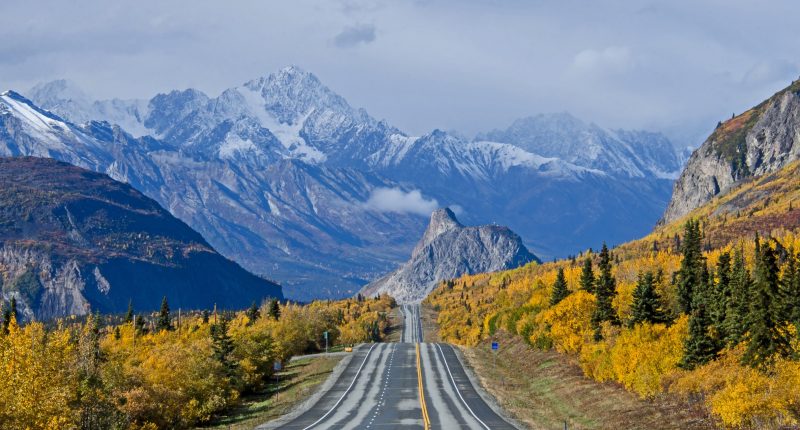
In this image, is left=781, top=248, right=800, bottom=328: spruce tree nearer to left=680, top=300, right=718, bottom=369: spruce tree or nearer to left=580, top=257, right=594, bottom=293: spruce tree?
left=680, top=300, right=718, bottom=369: spruce tree

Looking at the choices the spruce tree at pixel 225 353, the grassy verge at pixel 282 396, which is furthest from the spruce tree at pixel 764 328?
the spruce tree at pixel 225 353

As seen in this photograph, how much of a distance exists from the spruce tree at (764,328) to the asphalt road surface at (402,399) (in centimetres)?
2332

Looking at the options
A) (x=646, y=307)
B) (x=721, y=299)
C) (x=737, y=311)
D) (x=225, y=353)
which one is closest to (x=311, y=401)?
(x=225, y=353)

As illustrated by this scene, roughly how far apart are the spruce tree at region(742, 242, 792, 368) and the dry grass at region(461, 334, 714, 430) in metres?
8.08

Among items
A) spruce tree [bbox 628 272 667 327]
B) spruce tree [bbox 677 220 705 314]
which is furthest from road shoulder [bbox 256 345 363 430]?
spruce tree [bbox 677 220 705 314]

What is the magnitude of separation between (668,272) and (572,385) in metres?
88.7

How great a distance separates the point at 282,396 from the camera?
111125 mm

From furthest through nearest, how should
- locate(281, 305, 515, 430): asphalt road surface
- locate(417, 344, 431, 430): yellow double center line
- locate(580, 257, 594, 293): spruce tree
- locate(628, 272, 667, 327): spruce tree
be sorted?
1. locate(580, 257, 594, 293): spruce tree
2. locate(628, 272, 667, 327): spruce tree
3. locate(281, 305, 515, 430): asphalt road surface
4. locate(417, 344, 431, 430): yellow double center line

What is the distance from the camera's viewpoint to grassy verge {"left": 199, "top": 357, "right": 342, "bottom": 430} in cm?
9212

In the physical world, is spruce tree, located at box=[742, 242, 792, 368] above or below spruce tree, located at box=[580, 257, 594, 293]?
below

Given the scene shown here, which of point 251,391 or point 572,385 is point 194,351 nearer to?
point 251,391

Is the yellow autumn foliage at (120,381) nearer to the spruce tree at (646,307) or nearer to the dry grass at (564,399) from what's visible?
the dry grass at (564,399)

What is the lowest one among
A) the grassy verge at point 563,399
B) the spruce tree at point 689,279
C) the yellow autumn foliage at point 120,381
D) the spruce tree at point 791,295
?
the grassy verge at point 563,399

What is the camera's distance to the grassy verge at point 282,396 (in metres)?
92.1
